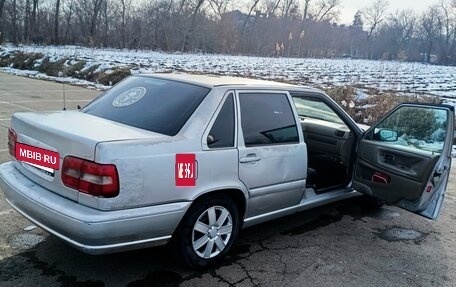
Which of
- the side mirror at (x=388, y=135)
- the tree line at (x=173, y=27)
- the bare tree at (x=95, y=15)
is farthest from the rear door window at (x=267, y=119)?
the bare tree at (x=95, y=15)

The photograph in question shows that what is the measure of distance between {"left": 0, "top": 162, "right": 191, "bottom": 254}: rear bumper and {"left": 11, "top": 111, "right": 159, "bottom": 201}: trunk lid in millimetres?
95

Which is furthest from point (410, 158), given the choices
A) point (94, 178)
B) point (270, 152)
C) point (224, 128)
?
point (94, 178)

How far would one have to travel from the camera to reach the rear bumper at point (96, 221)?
2.67 meters

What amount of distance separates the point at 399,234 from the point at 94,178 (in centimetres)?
332

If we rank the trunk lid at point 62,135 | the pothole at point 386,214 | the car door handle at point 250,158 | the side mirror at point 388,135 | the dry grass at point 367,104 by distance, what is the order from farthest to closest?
the dry grass at point 367,104 → the pothole at point 386,214 → the side mirror at point 388,135 → the car door handle at point 250,158 → the trunk lid at point 62,135

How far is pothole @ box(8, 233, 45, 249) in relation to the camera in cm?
351

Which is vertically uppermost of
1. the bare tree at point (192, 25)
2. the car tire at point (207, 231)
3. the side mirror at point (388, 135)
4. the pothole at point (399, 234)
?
→ the bare tree at point (192, 25)

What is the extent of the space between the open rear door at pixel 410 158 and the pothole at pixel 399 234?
0.48 meters

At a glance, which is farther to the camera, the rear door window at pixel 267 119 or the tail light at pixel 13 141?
the rear door window at pixel 267 119

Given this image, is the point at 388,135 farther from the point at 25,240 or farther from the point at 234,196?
the point at 25,240

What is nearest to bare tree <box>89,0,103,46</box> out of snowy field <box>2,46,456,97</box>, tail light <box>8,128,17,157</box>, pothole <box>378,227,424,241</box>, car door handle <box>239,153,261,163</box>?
snowy field <box>2,46,456,97</box>

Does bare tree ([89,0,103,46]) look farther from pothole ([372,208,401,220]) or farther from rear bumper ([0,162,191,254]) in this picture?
rear bumper ([0,162,191,254])

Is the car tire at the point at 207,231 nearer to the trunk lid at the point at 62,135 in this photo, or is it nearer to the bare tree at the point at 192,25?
the trunk lid at the point at 62,135

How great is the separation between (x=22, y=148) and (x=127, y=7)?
214 feet
